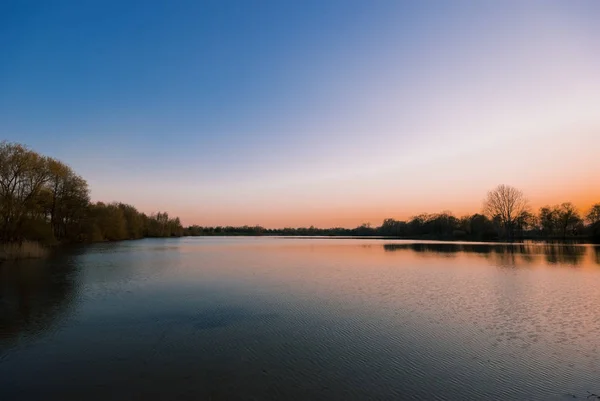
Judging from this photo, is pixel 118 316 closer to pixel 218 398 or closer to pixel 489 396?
pixel 218 398

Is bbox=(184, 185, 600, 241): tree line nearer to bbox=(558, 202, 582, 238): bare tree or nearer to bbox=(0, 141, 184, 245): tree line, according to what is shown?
bbox=(558, 202, 582, 238): bare tree

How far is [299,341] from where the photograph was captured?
7293 millimetres

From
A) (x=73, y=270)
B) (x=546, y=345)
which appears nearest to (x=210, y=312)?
(x=546, y=345)

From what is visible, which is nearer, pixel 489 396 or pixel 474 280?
pixel 489 396

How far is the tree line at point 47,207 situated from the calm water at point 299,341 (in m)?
17.3

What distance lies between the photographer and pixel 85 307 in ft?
33.9

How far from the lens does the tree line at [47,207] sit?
2686 centimetres

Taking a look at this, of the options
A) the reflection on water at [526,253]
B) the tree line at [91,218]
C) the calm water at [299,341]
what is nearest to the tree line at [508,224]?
the tree line at [91,218]

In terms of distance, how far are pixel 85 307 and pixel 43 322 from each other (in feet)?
5.32

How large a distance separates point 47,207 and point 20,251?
16.7m

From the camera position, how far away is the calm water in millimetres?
5098

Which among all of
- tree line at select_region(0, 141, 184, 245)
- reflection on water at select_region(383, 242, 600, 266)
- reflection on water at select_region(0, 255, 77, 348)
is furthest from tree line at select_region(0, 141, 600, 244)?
reflection on water at select_region(383, 242, 600, 266)

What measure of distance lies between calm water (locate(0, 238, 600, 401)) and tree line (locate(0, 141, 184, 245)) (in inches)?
679

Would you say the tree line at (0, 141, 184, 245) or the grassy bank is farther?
the tree line at (0, 141, 184, 245)
